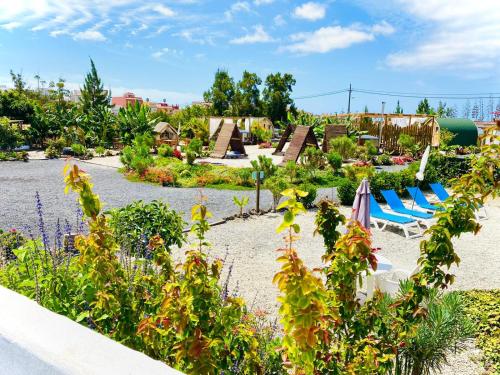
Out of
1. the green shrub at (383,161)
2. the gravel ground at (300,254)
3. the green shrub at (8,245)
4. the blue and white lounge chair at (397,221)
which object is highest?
the green shrub at (8,245)

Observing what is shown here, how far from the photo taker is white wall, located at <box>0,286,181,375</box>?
1107mm

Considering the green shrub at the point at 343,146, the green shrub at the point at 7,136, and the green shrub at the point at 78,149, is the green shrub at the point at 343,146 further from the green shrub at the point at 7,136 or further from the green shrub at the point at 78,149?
the green shrub at the point at 7,136

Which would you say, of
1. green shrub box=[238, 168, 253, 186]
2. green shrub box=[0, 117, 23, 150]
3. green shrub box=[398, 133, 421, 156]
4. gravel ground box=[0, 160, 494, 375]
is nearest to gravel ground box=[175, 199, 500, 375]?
gravel ground box=[0, 160, 494, 375]

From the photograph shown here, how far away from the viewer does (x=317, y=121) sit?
32875 mm

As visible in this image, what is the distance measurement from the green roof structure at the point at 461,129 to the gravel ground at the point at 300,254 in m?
21.0

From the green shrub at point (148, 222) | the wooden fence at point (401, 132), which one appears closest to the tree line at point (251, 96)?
the wooden fence at point (401, 132)

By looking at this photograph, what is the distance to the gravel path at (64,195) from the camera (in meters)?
11.4

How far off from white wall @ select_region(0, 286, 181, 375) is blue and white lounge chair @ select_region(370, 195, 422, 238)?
378 inches

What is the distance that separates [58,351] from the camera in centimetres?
116

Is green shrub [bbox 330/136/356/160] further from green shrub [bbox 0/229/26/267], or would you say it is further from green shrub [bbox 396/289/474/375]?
green shrub [bbox 0/229/26/267]

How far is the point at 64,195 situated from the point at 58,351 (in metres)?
14.2

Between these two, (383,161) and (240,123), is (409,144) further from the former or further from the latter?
(240,123)

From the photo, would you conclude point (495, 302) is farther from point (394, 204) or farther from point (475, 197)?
point (394, 204)

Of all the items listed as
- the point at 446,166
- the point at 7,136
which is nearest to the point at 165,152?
the point at 7,136
